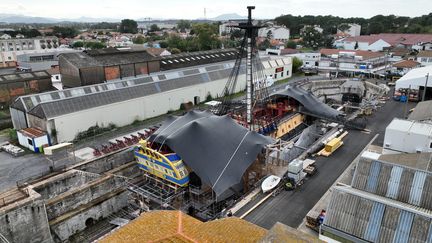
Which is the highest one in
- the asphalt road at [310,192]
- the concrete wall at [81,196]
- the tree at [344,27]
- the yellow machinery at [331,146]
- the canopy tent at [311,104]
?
the tree at [344,27]

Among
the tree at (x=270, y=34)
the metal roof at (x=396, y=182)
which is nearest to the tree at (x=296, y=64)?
the metal roof at (x=396, y=182)

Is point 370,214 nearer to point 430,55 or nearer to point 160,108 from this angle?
point 160,108

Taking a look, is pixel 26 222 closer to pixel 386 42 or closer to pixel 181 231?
pixel 181 231

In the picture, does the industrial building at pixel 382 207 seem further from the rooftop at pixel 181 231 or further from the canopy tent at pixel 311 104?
the canopy tent at pixel 311 104

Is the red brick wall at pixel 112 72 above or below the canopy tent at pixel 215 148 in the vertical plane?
above

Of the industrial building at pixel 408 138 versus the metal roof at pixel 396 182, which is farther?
the industrial building at pixel 408 138

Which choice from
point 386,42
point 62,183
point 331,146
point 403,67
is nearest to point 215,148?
point 331,146

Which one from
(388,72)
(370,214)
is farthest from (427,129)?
(388,72)

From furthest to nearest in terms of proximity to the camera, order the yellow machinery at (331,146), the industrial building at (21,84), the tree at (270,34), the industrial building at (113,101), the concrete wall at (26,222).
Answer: the tree at (270,34), the industrial building at (21,84), the industrial building at (113,101), the yellow machinery at (331,146), the concrete wall at (26,222)
